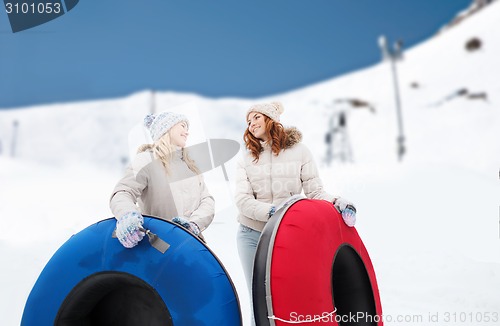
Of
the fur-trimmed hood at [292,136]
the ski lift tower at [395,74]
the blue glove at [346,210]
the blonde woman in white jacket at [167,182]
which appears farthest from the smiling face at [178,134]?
the ski lift tower at [395,74]

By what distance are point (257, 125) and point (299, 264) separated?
0.87 m

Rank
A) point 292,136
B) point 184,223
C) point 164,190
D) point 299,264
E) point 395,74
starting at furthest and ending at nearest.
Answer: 1. point 395,74
2. point 292,136
3. point 164,190
4. point 184,223
5. point 299,264

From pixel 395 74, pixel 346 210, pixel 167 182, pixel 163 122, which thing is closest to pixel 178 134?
pixel 163 122

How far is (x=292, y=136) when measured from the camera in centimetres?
245

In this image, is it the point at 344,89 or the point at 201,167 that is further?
the point at 344,89

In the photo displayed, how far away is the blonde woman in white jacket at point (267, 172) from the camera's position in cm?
234

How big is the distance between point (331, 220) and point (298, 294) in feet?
1.52

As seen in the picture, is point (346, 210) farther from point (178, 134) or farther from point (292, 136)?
point (178, 134)

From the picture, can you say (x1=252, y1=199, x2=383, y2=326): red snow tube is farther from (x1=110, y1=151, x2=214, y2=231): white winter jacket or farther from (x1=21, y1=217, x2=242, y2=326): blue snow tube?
(x1=110, y1=151, x2=214, y2=231): white winter jacket

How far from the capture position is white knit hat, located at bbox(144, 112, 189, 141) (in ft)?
7.39

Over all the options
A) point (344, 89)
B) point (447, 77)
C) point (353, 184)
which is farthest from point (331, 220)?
point (344, 89)

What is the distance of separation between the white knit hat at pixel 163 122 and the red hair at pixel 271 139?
0.36m

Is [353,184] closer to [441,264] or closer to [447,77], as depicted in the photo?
[441,264]

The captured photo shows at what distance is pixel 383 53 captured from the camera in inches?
502
